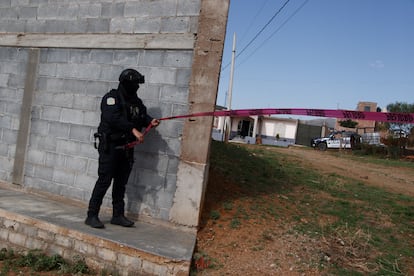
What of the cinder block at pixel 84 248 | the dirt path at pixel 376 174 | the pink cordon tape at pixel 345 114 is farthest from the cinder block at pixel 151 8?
the dirt path at pixel 376 174

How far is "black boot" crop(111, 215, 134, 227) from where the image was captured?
3.84 m

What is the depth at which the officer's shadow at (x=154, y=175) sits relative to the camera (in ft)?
13.3

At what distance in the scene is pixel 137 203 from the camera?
13.8 ft

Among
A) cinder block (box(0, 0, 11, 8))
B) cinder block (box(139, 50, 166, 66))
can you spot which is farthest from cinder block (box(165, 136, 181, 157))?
cinder block (box(0, 0, 11, 8))

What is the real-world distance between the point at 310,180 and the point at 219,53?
14.5 feet

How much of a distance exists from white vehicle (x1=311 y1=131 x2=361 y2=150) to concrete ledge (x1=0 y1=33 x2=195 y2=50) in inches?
813

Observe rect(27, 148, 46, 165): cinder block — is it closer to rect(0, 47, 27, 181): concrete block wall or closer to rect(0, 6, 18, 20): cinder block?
rect(0, 47, 27, 181): concrete block wall

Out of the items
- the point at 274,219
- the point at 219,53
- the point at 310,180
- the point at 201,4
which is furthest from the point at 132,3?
the point at 310,180

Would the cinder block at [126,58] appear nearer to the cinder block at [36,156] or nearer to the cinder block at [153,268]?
the cinder block at [36,156]

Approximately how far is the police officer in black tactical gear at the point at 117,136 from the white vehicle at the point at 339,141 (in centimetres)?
2106

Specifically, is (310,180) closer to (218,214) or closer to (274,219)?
(274,219)

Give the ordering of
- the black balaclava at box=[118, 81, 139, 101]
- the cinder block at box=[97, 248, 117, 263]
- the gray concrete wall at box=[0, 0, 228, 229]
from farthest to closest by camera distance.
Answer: the gray concrete wall at box=[0, 0, 228, 229] → the black balaclava at box=[118, 81, 139, 101] → the cinder block at box=[97, 248, 117, 263]

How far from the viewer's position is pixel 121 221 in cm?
385

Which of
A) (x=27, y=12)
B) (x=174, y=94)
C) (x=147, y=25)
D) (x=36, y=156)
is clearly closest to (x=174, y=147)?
(x=174, y=94)
